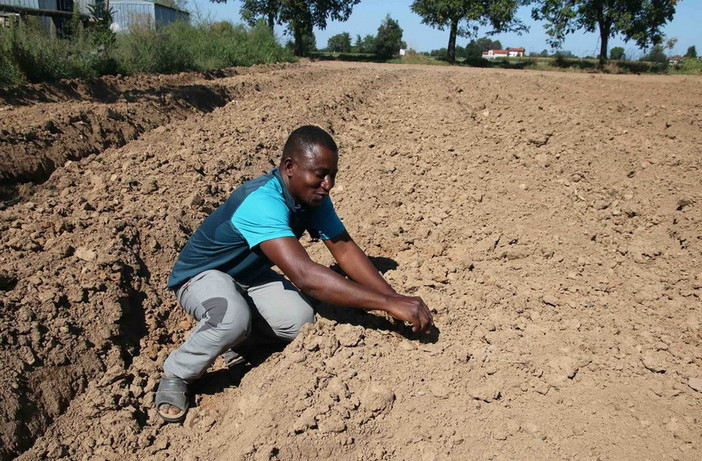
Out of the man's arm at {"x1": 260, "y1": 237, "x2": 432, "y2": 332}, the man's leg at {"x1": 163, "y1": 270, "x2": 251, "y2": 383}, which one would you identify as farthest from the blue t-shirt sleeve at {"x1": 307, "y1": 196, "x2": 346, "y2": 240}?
the man's leg at {"x1": 163, "y1": 270, "x2": 251, "y2": 383}

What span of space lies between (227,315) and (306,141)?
0.89 metres

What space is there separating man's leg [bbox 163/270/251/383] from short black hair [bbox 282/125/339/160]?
0.72 metres

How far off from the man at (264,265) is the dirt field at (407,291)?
22cm

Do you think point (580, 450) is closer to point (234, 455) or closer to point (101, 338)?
point (234, 455)

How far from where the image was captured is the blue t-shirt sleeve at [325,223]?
9.04 ft

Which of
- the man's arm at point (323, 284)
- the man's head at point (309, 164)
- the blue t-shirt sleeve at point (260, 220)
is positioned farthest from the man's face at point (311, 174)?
the man's arm at point (323, 284)

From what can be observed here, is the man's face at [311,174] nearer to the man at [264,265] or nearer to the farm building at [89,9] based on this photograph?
the man at [264,265]

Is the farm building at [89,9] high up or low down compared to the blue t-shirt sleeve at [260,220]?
up

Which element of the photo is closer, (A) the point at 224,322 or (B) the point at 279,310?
(A) the point at 224,322

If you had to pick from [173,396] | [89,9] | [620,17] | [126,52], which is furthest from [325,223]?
[620,17]

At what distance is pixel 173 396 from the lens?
8.41 ft

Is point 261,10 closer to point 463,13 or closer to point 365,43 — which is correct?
point 463,13

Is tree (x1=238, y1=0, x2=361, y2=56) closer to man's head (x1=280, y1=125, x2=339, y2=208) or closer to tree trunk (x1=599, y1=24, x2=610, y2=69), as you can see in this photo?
tree trunk (x1=599, y1=24, x2=610, y2=69)

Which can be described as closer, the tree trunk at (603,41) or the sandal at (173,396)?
the sandal at (173,396)
